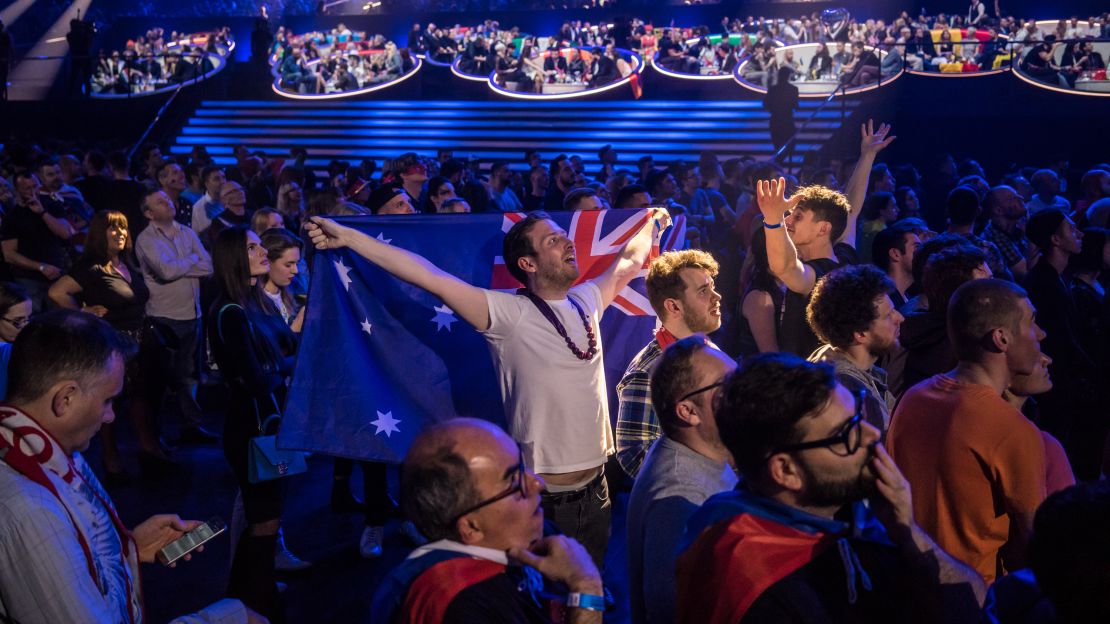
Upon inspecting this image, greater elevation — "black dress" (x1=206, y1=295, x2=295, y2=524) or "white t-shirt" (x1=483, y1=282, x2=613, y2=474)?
"white t-shirt" (x1=483, y1=282, x2=613, y2=474)

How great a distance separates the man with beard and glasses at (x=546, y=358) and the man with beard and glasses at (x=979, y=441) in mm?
1034

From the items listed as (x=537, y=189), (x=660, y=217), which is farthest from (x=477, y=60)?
(x=660, y=217)

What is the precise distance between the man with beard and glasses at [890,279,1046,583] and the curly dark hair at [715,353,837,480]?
82cm

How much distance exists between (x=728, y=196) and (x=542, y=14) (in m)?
16.8

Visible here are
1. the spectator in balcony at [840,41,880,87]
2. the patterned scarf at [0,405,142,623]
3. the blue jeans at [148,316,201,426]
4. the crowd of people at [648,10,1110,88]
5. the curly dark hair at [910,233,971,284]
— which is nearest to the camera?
the patterned scarf at [0,405,142,623]

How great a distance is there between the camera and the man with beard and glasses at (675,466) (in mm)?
2254

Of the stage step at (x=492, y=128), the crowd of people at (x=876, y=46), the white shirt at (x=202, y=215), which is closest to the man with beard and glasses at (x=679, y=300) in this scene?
the white shirt at (x=202, y=215)

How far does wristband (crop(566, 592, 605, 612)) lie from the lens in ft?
6.02

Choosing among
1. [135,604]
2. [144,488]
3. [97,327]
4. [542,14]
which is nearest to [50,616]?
[135,604]

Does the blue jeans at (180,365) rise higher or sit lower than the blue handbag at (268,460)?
lower

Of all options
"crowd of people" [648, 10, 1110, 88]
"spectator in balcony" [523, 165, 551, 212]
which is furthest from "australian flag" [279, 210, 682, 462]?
"crowd of people" [648, 10, 1110, 88]

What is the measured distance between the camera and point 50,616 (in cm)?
188

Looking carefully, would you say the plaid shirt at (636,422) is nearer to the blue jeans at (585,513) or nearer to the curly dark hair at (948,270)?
the blue jeans at (585,513)

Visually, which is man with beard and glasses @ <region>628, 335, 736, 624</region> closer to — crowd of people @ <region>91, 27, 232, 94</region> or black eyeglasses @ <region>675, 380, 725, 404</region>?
black eyeglasses @ <region>675, 380, 725, 404</region>
